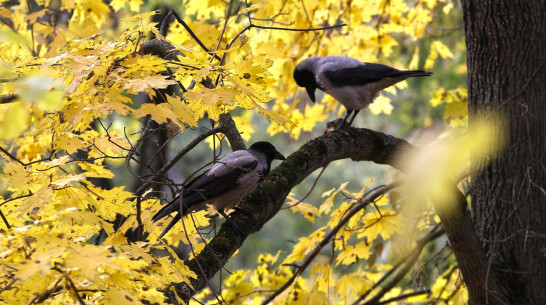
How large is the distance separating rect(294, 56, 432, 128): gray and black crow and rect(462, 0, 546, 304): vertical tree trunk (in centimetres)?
121

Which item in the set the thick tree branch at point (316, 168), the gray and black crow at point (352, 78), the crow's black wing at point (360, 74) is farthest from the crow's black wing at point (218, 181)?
the crow's black wing at point (360, 74)

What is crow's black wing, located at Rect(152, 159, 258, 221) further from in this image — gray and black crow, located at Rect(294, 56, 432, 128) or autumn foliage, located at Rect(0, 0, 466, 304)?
gray and black crow, located at Rect(294, 56, 432, 128)

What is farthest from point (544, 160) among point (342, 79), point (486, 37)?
point (342, 79)

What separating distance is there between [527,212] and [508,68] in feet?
2.79

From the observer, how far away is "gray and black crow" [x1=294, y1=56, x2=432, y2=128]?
4773mm

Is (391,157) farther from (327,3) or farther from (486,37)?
(327,3)

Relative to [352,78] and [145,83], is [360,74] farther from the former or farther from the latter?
[145,83]

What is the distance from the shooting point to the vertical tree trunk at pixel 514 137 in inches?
133

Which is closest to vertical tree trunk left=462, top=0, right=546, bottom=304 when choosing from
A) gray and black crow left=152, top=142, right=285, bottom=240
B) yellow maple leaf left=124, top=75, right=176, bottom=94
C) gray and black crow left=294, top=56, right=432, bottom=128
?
gray and black crow left=294, top=56, right=432, bottom=128

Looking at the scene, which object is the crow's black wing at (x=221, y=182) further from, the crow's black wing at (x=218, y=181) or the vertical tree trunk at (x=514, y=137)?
the vertical tree trunk at (x=514, y=137)

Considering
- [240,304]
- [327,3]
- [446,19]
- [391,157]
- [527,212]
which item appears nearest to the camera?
[527,212]

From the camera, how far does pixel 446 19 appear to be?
27.7ft

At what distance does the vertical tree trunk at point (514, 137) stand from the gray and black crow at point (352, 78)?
3.98 feet

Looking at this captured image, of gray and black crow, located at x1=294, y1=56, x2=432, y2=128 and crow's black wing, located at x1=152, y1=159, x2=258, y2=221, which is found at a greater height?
gray and black crow, located at x1=294, y1=56, x2=432, y2=128
